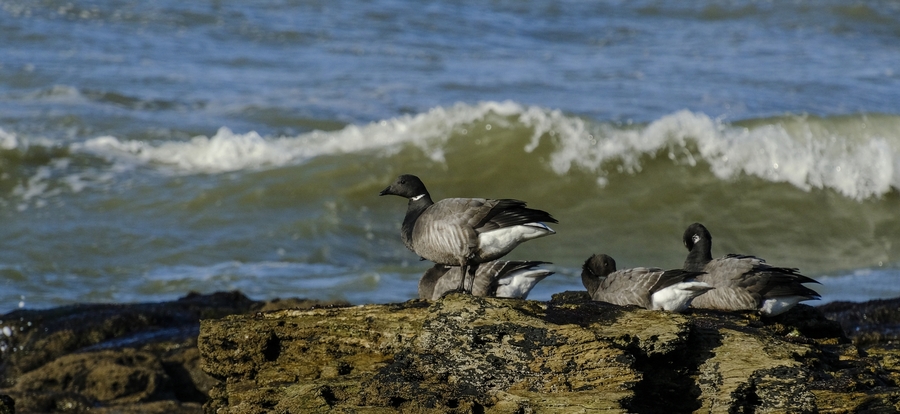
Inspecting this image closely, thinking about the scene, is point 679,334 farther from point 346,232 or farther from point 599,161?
point 599,161

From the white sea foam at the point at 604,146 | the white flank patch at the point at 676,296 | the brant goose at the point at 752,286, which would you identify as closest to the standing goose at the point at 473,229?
the white flank patch at the point at 676,296

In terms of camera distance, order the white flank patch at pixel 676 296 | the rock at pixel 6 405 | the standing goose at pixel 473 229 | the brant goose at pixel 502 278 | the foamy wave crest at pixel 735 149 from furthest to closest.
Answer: the foamy wave crest at pixel 735 149
the brant goose at pixel 502 278
the white flank patch at pixel 676 296
the standing goose at pixel 473 229
the rock at pixel 6 405

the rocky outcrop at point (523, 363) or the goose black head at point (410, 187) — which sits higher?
the goose black head at point (410, 187)

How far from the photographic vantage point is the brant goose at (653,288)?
656 cm

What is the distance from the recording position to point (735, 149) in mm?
18875

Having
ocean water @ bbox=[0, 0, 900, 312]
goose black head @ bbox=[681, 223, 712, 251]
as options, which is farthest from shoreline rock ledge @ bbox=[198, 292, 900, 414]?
ocean water @ bbox=[0, 0, 900, 312]

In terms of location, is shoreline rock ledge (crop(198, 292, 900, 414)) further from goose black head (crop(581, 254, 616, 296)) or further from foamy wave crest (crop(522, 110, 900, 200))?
foamy wave crest (crop(522, 110, 900, 200))

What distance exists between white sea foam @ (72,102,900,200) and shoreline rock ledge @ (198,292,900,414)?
42.3ft

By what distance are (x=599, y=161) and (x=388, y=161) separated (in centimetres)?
376

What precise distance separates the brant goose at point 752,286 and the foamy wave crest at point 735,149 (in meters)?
11.2

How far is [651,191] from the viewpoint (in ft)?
58.7

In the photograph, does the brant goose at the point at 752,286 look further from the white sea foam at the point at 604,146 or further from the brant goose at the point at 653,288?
the white sea foam at the point at 604,146

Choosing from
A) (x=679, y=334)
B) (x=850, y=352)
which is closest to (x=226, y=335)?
(x=679, y=334)

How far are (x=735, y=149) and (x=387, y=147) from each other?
6.27 metres
